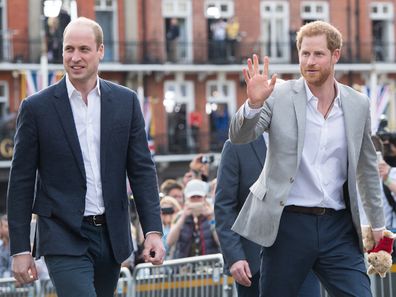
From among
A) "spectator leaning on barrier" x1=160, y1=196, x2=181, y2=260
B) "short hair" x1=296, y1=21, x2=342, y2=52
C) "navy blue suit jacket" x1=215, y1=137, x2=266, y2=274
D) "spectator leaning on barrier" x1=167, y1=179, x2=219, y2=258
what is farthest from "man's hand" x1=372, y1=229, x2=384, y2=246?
"spectator leaning on barrier" x1=160, y1=196, x2=181, y2=260

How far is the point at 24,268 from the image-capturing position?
6914 millimetres

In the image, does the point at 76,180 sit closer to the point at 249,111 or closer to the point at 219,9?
the point at 249,111

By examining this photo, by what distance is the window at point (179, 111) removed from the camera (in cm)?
4766

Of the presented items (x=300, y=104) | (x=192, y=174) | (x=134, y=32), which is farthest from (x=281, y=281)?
(x=134, y=32)

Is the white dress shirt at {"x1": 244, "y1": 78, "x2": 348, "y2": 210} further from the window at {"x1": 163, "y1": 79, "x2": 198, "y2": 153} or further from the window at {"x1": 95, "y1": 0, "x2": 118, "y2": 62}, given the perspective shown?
the window at {"x1": 95, "y1": 0, "x2": 118, "y2": 62}

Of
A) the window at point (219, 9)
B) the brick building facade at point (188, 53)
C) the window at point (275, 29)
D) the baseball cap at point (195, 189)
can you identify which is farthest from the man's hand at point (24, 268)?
the window at point (275, 29)

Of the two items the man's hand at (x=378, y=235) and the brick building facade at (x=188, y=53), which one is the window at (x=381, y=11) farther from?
the man's hand at (x=378, y=235)

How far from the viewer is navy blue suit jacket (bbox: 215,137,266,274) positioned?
8.79 meters

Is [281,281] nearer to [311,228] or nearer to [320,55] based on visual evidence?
[311,228]

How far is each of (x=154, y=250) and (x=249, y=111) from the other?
0.96 m

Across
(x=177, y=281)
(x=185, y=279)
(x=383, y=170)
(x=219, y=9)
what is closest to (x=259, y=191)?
(x=383, y=170)

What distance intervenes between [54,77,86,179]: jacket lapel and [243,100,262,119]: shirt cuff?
0.97 metres

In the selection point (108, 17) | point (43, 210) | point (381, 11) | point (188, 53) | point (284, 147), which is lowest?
point (43, 210)

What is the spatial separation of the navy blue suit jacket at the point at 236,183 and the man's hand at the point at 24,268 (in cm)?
209
